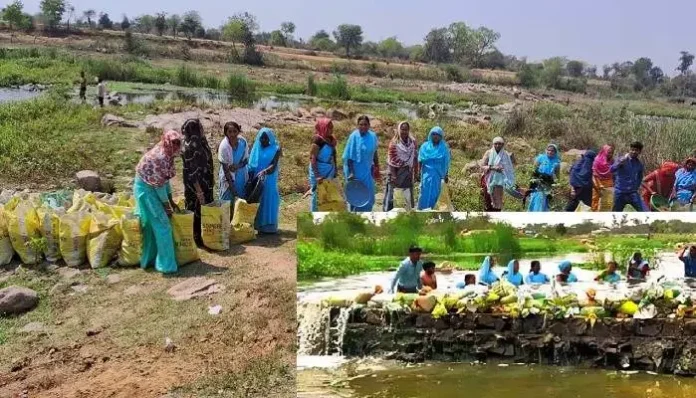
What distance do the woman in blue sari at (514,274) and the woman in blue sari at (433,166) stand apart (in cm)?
428

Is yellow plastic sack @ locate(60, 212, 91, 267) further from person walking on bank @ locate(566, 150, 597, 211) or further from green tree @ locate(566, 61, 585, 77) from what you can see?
green tree @ locate(566, 61, 585, 77)

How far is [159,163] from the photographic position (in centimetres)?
598

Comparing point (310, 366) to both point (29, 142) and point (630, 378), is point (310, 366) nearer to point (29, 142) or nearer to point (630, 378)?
point (630, 378)

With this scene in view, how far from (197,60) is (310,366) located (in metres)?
45.8

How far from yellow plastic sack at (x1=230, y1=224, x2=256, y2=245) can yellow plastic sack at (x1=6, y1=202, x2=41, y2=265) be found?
1649 mm

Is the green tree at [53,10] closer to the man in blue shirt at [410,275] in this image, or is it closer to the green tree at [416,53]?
the green tree at [416,53]

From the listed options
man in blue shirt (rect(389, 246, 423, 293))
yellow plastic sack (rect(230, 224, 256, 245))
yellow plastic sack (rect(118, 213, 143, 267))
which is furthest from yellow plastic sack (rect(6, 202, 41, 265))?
man in blue shirt (rect(389, 246, 423, 293))

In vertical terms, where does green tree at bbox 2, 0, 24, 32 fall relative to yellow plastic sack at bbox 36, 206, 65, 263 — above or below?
above

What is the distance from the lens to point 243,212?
703cm

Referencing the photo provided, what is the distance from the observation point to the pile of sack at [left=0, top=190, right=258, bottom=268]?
6309mm

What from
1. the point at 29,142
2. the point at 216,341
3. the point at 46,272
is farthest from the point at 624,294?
the point at 29,142

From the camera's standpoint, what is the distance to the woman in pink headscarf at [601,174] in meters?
7.10

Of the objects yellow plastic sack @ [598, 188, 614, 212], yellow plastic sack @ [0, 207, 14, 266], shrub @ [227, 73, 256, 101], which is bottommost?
yellow plastic sack @ [0, 207, 14, 266]

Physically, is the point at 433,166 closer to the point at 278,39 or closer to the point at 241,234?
the point at 241,234
